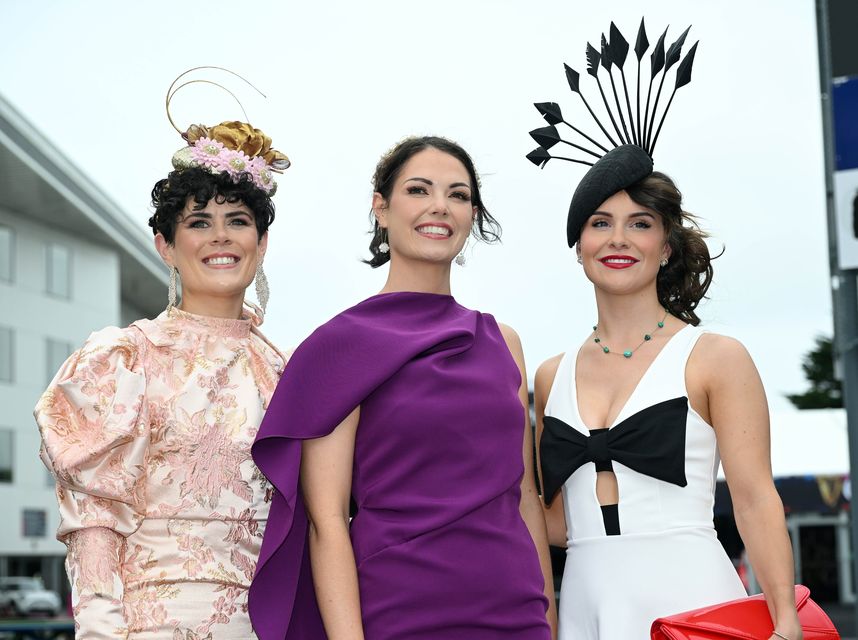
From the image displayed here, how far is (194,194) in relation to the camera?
3.27 m

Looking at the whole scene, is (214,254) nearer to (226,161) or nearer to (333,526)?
(226,161)

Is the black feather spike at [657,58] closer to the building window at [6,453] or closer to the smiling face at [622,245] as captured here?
the smiling face at [622,245]

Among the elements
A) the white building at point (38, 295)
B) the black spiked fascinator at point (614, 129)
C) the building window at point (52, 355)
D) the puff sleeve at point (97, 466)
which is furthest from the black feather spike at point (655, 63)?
the building window at point (52, 355)

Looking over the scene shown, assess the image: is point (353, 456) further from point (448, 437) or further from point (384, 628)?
point (384, 628)

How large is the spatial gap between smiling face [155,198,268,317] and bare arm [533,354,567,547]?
921 millimetres

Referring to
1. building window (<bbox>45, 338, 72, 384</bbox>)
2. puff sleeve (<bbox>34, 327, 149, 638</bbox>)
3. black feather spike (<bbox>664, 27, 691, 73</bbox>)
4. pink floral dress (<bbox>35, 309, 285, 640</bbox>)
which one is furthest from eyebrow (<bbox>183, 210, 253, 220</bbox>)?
building window (<bbox>45, 338, 72, 384</bbox>)

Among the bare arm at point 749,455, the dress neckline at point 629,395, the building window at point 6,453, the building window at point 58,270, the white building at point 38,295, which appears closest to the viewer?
the bare arm at point 749,455

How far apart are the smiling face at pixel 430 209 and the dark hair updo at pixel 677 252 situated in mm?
582

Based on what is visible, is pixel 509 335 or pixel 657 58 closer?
pixel 509 335

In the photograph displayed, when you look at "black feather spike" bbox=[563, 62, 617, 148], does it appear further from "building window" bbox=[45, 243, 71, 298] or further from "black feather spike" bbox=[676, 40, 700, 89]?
"building window" bbox=[45, 243, 71, 298]

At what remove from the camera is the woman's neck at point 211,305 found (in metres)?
3.28

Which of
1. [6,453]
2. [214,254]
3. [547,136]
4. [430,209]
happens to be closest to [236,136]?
[214,254]

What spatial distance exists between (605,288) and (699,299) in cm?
35

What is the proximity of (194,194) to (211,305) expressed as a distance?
31cm
